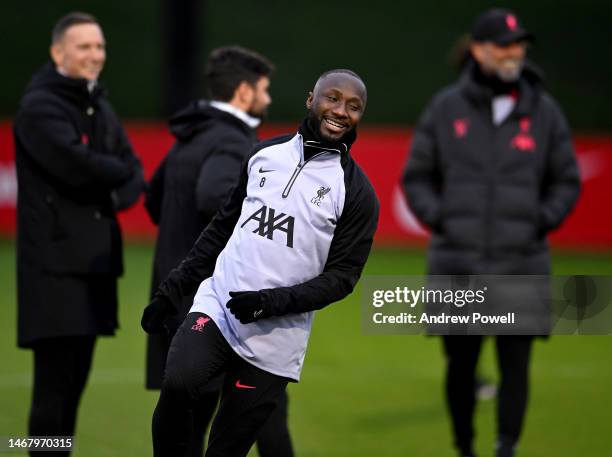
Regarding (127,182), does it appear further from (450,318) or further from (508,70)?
(508,70)

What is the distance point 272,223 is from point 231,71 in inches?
54.5

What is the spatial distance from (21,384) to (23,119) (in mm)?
2779

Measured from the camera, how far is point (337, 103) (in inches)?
180

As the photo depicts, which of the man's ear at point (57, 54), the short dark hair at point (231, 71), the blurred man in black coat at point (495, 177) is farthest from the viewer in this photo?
the blurred man in black coat at point (495, 177)

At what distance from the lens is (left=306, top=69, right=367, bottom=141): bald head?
4570mm

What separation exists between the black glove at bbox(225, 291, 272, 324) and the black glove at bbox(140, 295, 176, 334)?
14.8 inches

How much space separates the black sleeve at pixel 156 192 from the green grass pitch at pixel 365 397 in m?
1.40

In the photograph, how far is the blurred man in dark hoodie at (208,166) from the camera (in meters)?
5.46

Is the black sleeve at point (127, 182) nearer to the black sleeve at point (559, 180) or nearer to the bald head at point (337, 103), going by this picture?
the bald head at point (337, 103)

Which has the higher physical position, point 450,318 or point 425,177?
point 425,177

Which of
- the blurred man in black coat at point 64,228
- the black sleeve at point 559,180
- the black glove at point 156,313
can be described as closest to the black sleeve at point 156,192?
the blurred man in black coat at point 64,228

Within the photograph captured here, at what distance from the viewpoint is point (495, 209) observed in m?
6.54

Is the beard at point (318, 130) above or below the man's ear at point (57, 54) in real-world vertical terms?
above

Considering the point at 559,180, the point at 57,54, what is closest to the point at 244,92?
the point at 57,54
